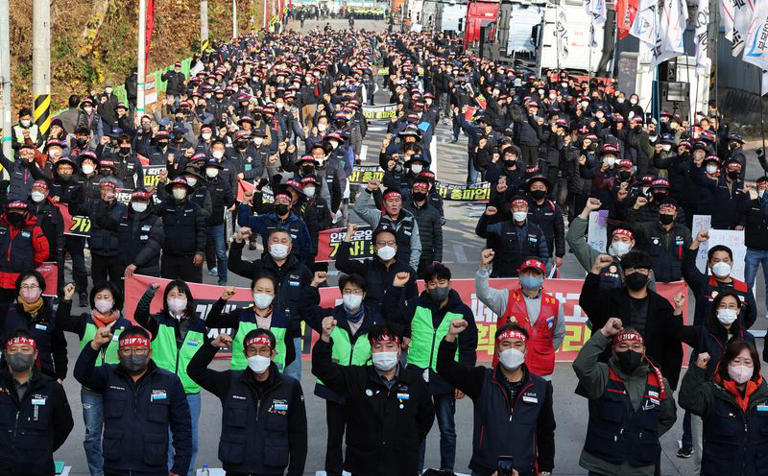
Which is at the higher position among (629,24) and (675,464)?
(629,24)

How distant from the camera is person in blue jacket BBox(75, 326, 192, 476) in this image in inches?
300

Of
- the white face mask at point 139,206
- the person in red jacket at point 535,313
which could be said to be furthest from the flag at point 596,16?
the person in red jacket at point 535,313

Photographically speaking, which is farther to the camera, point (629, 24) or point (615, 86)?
point (615, 86)

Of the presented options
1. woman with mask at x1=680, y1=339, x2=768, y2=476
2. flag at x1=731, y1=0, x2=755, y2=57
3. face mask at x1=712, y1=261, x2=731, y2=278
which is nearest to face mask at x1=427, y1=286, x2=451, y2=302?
woman with mask at x1=680, y1=339, x2=768, y2=476

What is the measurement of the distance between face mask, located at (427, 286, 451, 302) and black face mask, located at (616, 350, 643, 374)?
1797mm

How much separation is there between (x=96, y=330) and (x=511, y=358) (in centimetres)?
323

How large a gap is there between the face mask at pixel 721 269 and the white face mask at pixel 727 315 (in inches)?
41.3

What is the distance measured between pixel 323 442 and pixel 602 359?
2890 millimetres

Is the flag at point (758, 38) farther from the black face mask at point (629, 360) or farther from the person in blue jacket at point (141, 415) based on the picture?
the person in blue jacket at point (141, 415)

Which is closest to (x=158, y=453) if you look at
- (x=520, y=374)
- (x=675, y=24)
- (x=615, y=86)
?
(x=520, y=374)

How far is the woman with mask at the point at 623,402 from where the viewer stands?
765 centimetres

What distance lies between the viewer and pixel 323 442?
10.7 m

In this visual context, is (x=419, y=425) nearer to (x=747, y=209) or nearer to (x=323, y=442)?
(x=323, y=442)

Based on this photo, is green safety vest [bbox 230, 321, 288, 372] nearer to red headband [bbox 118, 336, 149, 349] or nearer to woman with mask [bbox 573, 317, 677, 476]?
red headband [bbox 118, 336, 149, 349]
